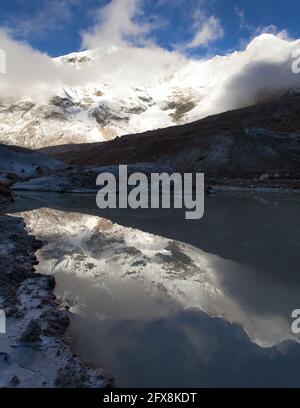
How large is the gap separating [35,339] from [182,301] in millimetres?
3895

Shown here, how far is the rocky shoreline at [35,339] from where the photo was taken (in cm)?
737

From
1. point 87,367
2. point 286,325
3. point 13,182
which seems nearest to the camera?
point 87,367

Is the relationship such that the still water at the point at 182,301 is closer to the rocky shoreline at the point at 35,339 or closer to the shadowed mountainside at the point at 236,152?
the rocky shoreline at the point at 35,339

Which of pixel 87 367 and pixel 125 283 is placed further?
pixel 125 283

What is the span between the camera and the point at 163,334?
30.5 ft

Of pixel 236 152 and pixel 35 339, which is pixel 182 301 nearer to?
pixel 35 339

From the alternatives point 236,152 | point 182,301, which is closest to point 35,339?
point 182,301

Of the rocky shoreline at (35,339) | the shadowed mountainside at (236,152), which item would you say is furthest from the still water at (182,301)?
the shadowed mountainside at (236,152)

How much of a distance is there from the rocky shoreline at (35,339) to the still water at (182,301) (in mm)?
384

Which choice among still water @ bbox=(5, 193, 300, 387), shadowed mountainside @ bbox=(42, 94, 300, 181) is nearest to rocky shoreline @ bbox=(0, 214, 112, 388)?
still water @ bbox=(5, 193, 300, 387)

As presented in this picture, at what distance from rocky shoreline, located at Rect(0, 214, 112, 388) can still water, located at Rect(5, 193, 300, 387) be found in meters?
0.38
